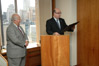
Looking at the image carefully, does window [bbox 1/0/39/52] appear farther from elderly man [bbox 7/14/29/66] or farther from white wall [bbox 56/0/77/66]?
elderly man [bbox 7/14/29/66]

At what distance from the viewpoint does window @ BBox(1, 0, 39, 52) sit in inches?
124

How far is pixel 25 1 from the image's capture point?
3424mm

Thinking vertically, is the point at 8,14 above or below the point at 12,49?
above

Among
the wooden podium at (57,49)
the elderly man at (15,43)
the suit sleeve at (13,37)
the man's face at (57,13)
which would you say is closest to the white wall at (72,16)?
the man's face at (57,13)

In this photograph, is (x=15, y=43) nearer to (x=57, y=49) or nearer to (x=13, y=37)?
(x=13, y=37)

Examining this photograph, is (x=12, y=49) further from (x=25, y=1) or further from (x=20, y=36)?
(x=25, y=1)

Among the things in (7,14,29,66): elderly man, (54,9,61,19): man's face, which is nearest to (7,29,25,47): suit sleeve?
(7,14,29,66): elderly man

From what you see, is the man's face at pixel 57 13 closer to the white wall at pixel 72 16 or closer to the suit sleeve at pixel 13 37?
the white wall at pixel 72 16

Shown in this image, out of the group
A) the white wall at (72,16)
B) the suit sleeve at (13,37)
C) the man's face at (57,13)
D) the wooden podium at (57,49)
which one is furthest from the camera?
the white wall at (72,16)

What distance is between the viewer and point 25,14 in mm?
3449

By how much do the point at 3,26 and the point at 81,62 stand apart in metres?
2.06

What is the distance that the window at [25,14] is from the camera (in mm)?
3146

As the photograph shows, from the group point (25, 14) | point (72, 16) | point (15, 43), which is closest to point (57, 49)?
point (15, 43)

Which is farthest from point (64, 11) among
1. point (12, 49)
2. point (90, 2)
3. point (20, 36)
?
point (12, 49)
